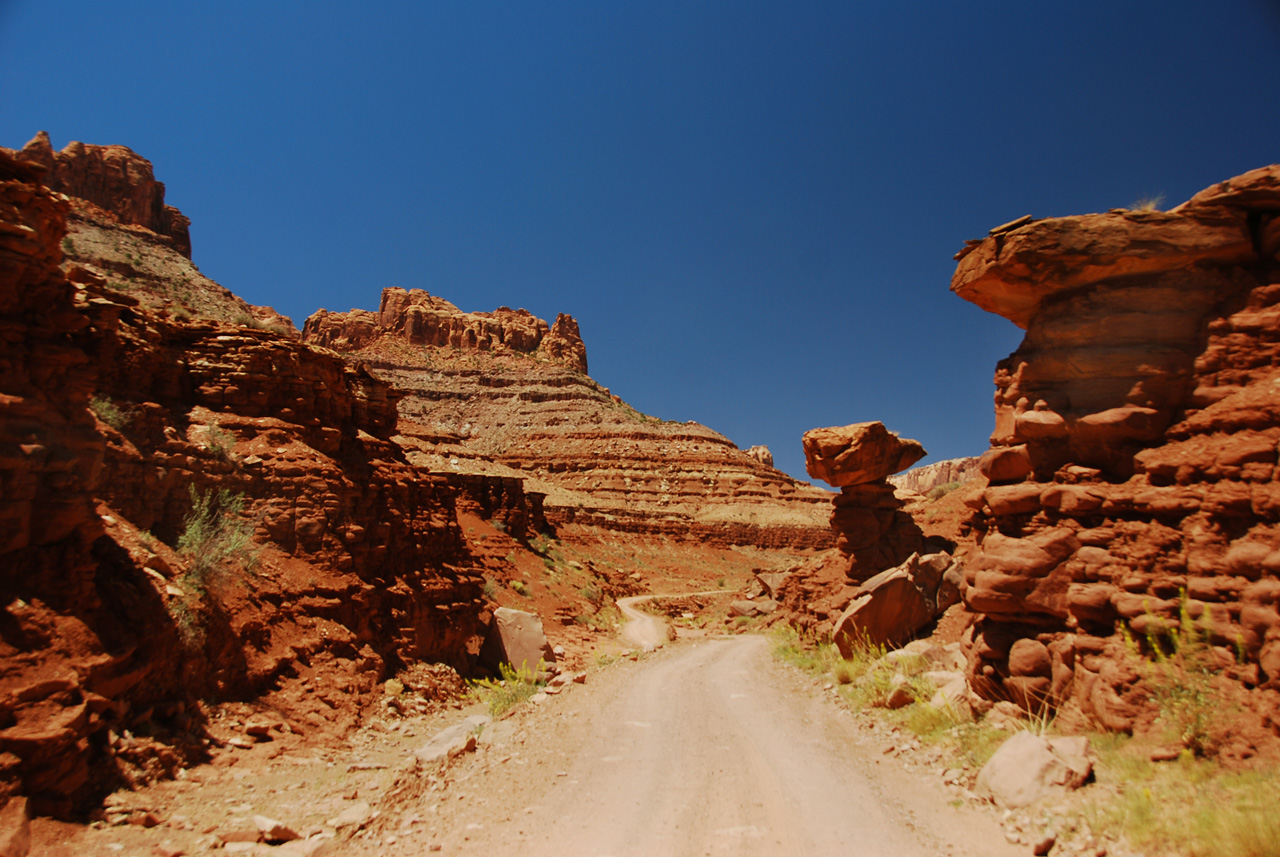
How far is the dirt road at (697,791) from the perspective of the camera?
5262mm

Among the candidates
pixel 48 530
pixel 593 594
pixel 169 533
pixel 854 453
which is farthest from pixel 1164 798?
pixel 593 594

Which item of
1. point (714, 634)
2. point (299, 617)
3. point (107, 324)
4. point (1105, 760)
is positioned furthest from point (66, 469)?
point (714, 634)

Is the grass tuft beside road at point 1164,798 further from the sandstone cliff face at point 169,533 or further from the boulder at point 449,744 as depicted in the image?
the sandstone cliff face at point 169,533

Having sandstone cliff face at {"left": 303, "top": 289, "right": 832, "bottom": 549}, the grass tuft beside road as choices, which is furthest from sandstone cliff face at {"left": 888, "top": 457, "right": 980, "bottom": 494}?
the grass tuft beside road

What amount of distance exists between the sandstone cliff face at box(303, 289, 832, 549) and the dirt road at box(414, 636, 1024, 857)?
551 inches

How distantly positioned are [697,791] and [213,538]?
23.8 ft

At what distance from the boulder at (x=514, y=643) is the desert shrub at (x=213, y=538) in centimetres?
615

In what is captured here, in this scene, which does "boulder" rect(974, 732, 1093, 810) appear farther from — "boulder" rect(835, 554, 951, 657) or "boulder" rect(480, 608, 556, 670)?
"boulder" rect(480, 608, 556, 670)

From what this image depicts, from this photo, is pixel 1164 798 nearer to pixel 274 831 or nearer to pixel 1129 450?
pixel 1129 450

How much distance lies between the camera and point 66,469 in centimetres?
593

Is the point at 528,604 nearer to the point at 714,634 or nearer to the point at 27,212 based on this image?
the point at 714,634

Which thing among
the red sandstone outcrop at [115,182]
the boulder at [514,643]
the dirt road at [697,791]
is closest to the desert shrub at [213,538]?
the dirt road at [697,791]

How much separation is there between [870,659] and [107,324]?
12.0 m

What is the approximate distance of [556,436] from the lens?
252 feet
